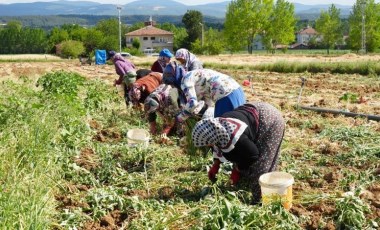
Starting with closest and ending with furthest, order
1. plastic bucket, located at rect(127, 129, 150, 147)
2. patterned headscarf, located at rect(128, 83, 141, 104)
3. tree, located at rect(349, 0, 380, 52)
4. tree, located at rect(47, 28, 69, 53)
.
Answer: plastic bucket, located at rect(127, 129, 150, 147)
patterned headscarf, located at rect(128, 83, 141, 104)
tree, located at rect(349, 0, 380, 52)
tree, located at rect(47, 28, 69, 53)

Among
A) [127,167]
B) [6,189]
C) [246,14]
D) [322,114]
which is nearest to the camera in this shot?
[6,189]

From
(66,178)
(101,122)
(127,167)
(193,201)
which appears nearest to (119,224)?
(193,201)

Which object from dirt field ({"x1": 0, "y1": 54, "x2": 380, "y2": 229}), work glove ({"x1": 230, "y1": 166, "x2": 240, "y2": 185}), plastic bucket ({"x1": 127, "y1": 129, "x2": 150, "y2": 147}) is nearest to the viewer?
dirt field ({"x1": 0, "y1": 54, "x2": 380, "y2": 229})

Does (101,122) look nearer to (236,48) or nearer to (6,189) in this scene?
(6,189)

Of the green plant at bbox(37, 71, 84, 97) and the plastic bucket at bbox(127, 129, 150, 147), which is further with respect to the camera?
the green plant at bbox(37, 71, 84, 97)

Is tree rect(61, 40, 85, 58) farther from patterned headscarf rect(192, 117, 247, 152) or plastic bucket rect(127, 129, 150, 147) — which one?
patterned headscarf rect(192, 117, 247, 152)

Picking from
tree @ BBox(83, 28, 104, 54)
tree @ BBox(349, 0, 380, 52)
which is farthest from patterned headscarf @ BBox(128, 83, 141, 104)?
tree @ BBox(83, 28, 104, 54)

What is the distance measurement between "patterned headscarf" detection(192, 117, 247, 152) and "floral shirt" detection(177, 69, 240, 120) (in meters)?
0.99

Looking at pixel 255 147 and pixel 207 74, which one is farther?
pixel 207 74

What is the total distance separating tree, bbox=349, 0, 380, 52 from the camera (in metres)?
45.6

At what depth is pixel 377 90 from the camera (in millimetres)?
11484

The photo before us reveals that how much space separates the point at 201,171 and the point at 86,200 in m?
1.31

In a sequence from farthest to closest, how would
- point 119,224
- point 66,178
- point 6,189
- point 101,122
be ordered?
point 101,122
point 66,178
point 119,224
point 6,189

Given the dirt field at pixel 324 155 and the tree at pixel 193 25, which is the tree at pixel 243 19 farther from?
the dirt field at pixel 324 155
